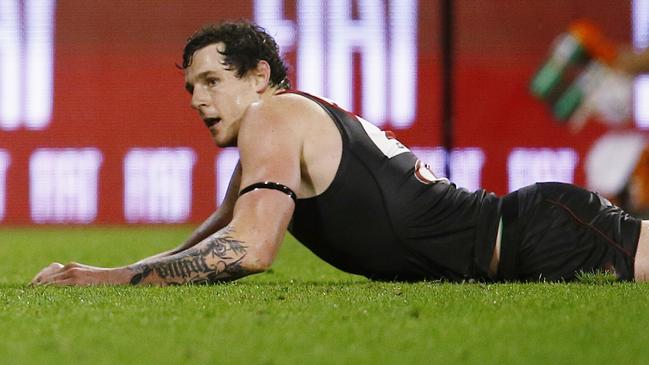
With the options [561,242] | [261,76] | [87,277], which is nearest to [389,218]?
[561,242]

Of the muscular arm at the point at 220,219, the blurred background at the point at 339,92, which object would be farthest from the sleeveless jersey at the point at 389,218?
the blurred background at the point at 339,92

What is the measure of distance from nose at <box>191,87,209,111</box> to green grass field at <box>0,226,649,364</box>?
2.01ft

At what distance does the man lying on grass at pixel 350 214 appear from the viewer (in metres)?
3.99

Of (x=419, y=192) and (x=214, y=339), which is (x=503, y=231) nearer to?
(x=419, y=192)

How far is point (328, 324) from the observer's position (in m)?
3.06

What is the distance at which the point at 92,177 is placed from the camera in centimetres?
901

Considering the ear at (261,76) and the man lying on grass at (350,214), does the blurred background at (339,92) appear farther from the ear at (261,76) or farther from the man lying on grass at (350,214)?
the man lying on grass at (350,214)

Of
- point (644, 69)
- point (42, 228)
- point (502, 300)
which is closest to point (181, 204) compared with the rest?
point (42, 228)

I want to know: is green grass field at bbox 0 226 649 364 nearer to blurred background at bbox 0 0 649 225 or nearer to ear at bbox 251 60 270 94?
ear at bbox 251 60 270 94

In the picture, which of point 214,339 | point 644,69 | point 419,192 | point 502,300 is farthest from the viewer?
point 644,69

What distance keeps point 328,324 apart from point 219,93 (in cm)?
149

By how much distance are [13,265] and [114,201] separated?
10.9 ft

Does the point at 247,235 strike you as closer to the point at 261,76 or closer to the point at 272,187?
the point at 272,187

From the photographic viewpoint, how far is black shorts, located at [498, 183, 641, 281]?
423 cm
